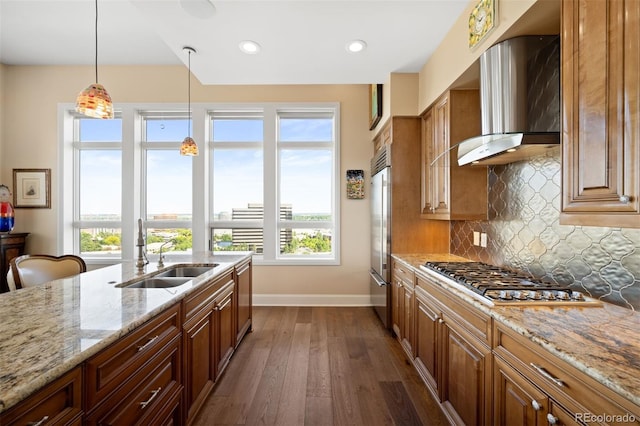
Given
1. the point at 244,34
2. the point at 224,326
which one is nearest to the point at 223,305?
the point at 224,326

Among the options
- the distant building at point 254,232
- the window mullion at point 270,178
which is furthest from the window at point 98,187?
the window mullion at point 270,178

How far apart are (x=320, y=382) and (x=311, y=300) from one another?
1.84 meters

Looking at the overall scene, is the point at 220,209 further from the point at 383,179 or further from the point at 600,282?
the point at 600,282

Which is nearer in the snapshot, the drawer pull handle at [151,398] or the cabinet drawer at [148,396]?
the cabinet drawer at [148,396]

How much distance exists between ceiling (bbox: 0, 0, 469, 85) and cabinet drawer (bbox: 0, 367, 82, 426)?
231 centimetres

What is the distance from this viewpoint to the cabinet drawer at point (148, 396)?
0.99 metres

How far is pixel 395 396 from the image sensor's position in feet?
6.58

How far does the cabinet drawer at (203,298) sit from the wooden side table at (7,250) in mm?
3674

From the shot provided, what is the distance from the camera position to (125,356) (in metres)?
1.07

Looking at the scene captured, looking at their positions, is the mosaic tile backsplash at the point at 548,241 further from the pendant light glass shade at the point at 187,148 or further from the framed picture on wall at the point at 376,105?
the pendant light glass shade at the point at 187,148

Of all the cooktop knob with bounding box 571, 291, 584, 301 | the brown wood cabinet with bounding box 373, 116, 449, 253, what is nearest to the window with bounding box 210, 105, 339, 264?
the brown wood cabinet with bounding box 373, 116, 449, 253

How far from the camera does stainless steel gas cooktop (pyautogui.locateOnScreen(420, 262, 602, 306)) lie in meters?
1.29

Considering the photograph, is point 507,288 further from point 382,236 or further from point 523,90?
point 382,236

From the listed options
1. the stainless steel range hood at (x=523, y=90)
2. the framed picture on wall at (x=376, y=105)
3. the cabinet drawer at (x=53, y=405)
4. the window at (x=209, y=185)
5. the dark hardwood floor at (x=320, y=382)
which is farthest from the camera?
the window at (x=209, y=185)
